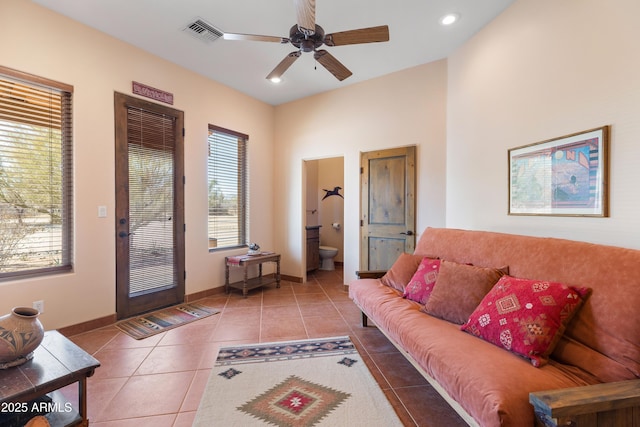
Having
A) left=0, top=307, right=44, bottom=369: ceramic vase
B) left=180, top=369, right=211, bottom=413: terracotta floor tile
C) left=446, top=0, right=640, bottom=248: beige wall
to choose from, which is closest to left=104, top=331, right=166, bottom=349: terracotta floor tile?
left=180, top=369, right=211, bottom=413: terracotta floor tile

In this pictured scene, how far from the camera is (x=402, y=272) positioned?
2592 mm

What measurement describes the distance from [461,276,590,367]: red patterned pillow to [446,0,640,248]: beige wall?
61cm

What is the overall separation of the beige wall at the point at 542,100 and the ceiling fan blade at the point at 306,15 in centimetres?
176

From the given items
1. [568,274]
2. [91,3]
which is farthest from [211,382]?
[91,3]

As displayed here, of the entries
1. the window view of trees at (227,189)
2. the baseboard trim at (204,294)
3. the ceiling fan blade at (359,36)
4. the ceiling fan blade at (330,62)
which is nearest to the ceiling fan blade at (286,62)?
the ceiling fan blade at (330,62)

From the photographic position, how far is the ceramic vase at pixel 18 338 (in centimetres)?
127

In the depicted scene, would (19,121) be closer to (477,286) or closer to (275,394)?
(275,394)

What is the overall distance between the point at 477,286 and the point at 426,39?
259 cm

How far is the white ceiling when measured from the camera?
247cm

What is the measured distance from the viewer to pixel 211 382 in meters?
1.95

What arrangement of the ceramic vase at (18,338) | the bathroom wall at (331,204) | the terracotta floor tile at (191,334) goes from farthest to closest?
the bathroom wall at (331,204), the terracotta floor tile at (191,334), the ceramic vase at (18,338)

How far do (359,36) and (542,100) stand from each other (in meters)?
1.49

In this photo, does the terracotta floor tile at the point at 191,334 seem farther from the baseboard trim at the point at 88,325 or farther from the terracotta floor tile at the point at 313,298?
the terracotta floor tile at the point at 313,298

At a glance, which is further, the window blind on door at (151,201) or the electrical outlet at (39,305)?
the window blind on door at (151,201)
